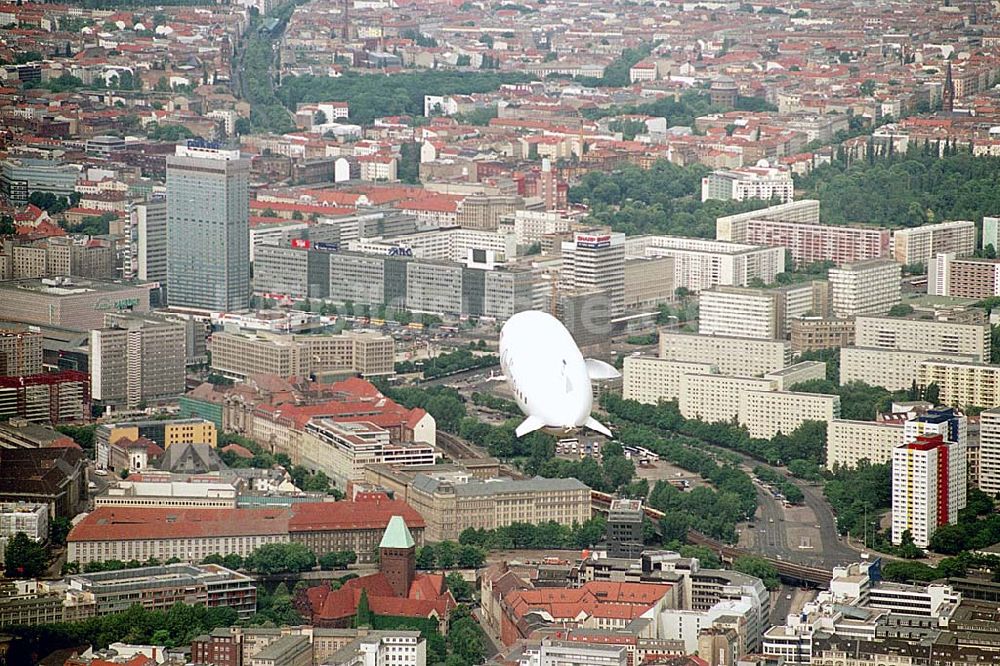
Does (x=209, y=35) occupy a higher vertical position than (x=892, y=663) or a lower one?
higher

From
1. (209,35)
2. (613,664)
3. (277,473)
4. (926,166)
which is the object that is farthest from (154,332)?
(209,35)

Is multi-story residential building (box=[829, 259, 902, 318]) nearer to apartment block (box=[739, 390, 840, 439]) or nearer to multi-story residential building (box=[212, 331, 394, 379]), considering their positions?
apartment block (box=[739, 390, 840, 439])

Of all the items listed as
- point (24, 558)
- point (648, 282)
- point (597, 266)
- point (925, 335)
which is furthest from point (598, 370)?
point (648, 282)

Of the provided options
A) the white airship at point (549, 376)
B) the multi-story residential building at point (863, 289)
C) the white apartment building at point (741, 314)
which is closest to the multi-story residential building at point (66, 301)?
the white apartment building at point (741, 314)

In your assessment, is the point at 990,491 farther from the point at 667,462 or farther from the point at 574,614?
the point at 574,614

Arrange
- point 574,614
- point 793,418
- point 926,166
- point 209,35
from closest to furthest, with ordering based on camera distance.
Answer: point 574,614, point 793,418, point 926,166, point 209,35
